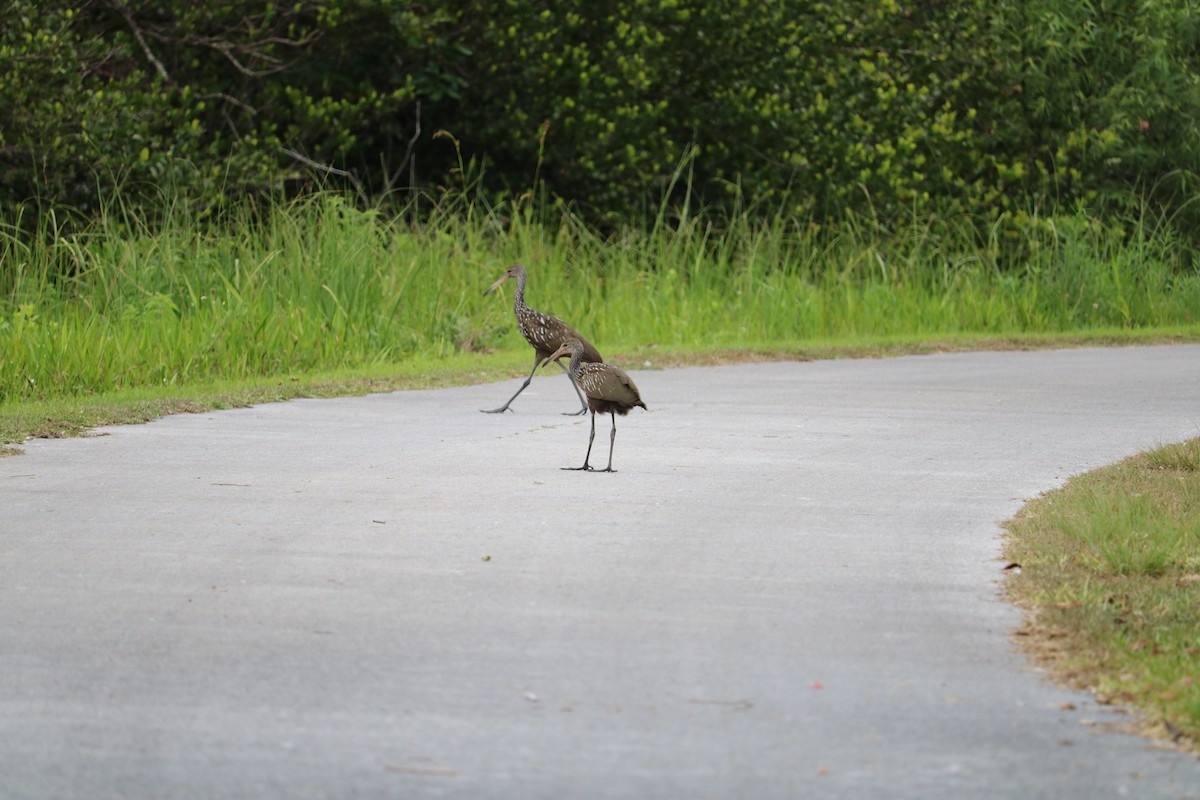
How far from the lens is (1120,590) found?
24.5 ft

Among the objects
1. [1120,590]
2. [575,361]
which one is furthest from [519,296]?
[1120,590]

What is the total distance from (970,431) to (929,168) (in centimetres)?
1703

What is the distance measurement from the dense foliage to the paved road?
12281 mm

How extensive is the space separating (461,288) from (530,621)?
14.5 meters

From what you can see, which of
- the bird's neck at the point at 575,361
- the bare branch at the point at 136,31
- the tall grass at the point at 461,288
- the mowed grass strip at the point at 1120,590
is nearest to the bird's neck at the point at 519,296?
the tall grass at the point at 461,288

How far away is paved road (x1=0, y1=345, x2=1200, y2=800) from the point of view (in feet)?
17.1

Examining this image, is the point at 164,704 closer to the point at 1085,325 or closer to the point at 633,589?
the point at 633,589

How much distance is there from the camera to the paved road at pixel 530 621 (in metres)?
5.20

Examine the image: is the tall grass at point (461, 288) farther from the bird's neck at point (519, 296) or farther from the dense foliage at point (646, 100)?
the bird's neck at point (519, 296)

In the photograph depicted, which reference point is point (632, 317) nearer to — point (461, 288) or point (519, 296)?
point (461, 288)

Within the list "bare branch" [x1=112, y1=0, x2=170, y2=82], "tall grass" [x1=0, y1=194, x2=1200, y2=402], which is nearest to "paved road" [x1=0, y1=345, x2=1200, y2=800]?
"tall grass" [x1=0, y1=194, x2=1200, y2=402]

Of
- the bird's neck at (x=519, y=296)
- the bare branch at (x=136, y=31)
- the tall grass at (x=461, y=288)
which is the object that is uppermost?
the bare branch at (x=136, y=31)

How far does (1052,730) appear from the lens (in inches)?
219

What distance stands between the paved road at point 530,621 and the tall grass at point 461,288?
3.92 m
